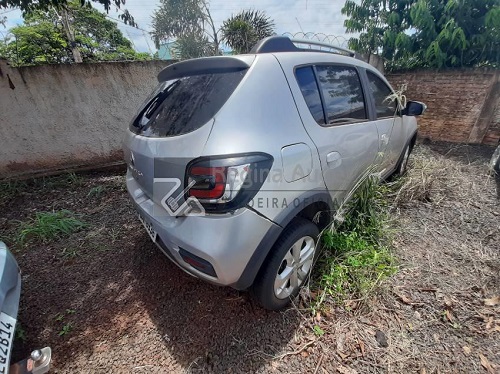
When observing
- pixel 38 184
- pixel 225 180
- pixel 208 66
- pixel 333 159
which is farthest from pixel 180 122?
pixel 38 184

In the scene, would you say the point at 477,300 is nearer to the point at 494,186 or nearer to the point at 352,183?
the point at 352,183

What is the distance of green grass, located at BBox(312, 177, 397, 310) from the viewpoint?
6.19 feet

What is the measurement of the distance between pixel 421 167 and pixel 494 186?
40.5 inches

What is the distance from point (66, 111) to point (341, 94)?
414 cm

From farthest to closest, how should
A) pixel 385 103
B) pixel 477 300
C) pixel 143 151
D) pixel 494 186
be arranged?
pixel 494 186
pixel 385 103
pixel 477 300
pixel 143 151

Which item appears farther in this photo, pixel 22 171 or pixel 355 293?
pixel 22 171

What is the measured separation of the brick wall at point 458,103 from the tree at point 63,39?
32.7 feet

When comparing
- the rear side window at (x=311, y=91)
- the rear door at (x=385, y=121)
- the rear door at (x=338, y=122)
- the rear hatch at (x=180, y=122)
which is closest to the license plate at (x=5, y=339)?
the rear hatch at (x=180, y=122)

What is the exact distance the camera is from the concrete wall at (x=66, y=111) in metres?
3.56

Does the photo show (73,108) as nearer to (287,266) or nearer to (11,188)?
(11,188)

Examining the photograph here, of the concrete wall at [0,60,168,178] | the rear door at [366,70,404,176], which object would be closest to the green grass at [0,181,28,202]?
the concrete wall at [0,60,168,178]

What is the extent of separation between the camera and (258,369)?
148 centimetres

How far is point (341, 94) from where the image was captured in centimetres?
200

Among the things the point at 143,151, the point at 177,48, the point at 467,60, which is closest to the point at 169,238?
the point at 143,151
